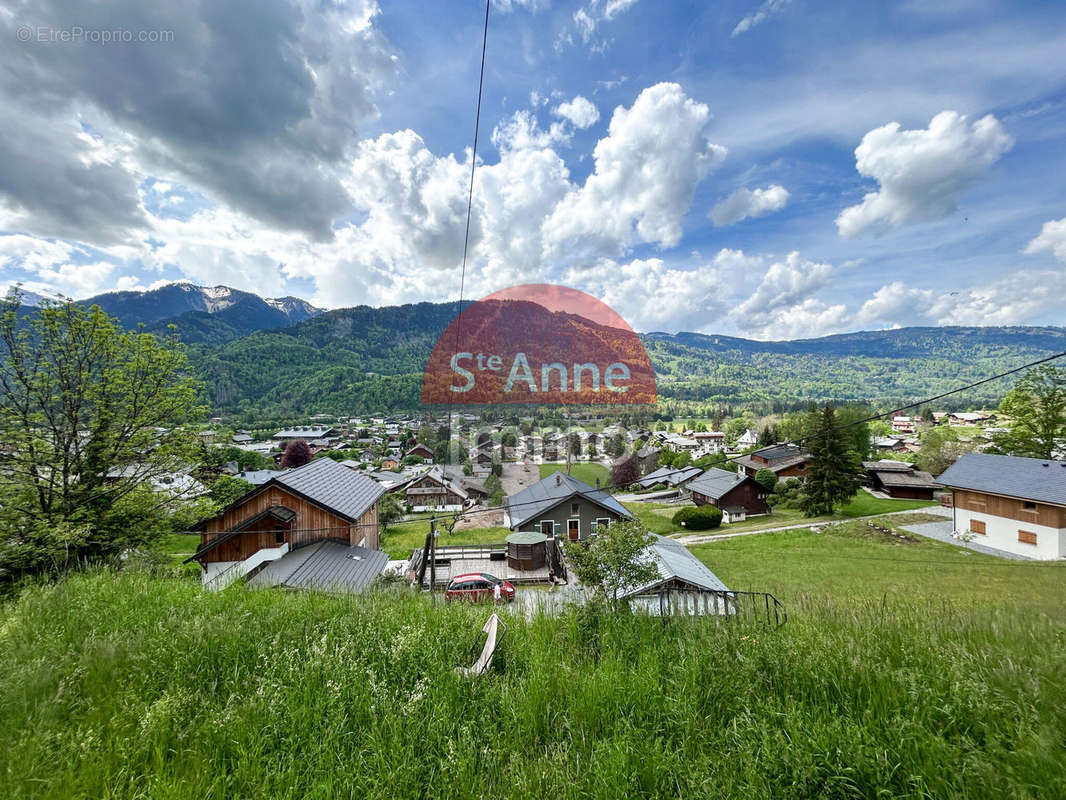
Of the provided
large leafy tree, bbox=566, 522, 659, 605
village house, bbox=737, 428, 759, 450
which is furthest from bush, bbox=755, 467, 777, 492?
village house, bbox=737, 428, 759, 450

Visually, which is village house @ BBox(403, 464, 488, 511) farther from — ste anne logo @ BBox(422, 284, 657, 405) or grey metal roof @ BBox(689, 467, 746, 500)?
grey metal roof @ BBox(689, 467, 746, 500)

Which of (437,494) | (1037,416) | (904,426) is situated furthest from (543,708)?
(904,426)

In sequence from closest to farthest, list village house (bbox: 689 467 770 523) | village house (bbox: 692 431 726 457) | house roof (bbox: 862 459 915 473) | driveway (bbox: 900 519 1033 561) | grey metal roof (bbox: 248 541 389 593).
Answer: grey metal roof (bbox: 248 541 389 593), driveway (bbox: 900 519 1033 561), village house (bbox: 689 467 770 523), house roof (bbox: 862 459 915 473), village house (bbox: 692 431 726 457)

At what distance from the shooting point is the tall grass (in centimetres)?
198

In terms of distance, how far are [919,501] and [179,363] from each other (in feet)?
195

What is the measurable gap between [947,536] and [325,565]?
37.3m

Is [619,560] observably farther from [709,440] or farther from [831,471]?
[709,440]

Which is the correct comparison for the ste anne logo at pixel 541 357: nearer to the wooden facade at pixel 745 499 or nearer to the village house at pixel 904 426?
the wooden facade at pixel 745 499

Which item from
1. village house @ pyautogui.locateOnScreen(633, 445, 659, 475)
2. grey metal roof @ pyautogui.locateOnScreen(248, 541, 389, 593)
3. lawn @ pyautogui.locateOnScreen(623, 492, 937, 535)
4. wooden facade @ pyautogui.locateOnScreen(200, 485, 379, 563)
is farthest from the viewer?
village house @ pyautogui.locateOnScreen(633, 445, 659, 475)

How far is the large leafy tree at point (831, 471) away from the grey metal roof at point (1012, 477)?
6803 millimetres

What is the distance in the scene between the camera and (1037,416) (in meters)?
30.3

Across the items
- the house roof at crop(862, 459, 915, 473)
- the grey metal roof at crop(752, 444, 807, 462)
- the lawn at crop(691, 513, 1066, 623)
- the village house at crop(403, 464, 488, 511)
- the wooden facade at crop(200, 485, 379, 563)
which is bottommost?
the village house at crop(403, 464, 488, 511)

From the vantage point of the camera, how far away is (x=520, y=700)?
2.69m

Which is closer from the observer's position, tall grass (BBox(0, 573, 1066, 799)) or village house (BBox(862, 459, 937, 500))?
tall grass (BBox(0, 573, 1066, 799))
